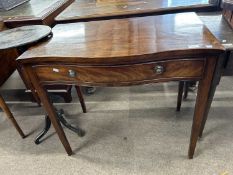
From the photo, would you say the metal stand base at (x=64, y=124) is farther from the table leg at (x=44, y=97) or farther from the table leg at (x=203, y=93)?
the table leg at (x=203, y=93)

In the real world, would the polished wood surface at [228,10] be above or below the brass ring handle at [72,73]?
above

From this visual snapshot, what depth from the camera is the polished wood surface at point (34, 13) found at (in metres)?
1.45

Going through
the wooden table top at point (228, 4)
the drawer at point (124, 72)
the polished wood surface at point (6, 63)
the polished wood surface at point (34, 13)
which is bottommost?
the polished wood surface at point (6, 63)

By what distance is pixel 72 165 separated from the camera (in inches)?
51.8

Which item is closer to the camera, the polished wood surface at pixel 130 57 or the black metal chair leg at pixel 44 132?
the polished wood surface at pixel 130 57

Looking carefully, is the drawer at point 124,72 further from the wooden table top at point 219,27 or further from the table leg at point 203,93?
the wooden table top at point 219,27

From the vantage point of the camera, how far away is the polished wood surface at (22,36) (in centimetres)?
102

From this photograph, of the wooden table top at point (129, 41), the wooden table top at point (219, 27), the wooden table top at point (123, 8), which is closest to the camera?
the wooden table top at point (129, 41)

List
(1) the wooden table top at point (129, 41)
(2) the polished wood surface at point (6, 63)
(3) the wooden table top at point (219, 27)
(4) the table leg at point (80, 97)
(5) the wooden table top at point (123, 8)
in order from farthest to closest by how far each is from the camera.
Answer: (2) the polished wood surface at point (6, 63), (4) the table leg at point (80, 97), (5) the wooden table top at point (123, 8), (3) the wooden table top at point (219, 27), (1) the wooden table top at point (129, 41)

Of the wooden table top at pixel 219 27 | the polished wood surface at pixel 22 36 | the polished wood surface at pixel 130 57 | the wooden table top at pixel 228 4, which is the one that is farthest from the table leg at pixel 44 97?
the wooden table top at pixel 228 4

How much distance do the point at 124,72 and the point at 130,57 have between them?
0.31ft

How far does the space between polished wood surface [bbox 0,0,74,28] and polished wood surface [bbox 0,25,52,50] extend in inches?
9.7

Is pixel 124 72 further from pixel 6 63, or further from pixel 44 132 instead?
pixel 6 63

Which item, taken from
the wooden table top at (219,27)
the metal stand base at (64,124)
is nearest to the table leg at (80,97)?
the metal stand base at (64,124)
